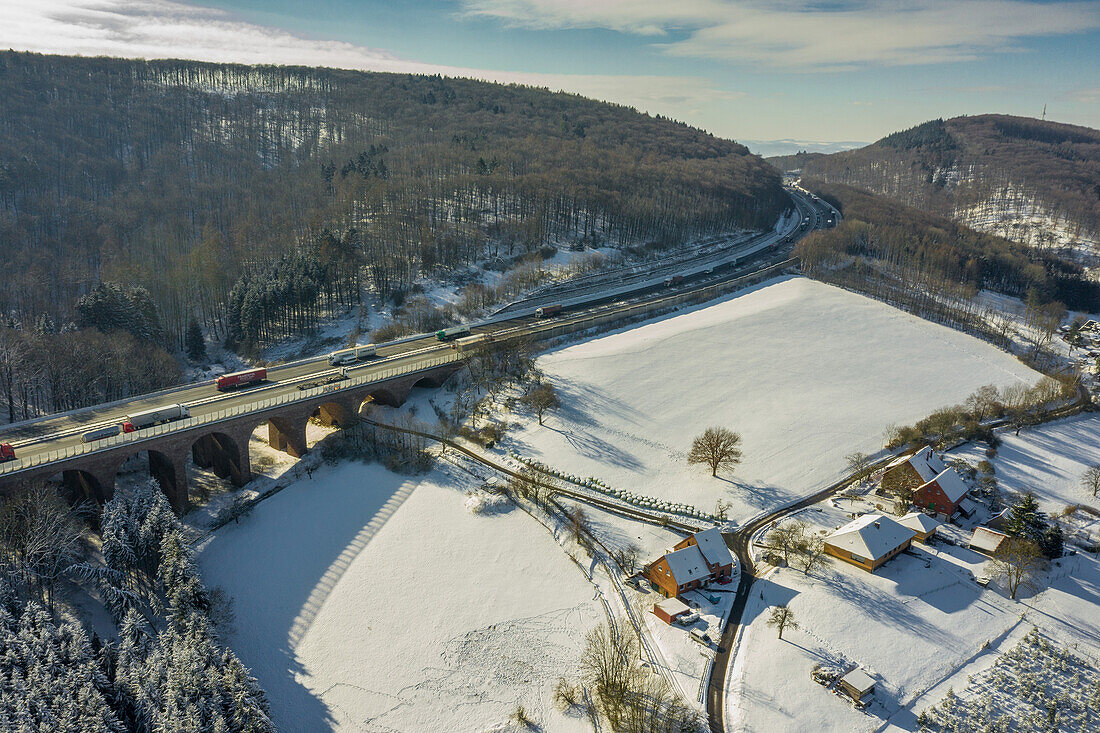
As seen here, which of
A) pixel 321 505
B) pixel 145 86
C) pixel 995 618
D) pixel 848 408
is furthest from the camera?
pixel 145 86

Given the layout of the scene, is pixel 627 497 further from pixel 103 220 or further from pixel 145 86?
pixel 145 86

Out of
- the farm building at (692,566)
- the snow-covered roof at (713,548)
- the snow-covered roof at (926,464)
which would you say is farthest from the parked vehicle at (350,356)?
the snow-covered roof at (926,464)

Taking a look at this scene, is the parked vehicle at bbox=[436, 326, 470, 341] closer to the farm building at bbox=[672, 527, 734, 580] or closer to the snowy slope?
the farm building at bbox=[672, 527, 734, 580]

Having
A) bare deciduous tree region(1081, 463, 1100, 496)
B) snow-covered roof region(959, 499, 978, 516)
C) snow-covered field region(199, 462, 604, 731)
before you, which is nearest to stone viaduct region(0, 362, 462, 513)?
snow-covered field region(199, 462, 604, 731)

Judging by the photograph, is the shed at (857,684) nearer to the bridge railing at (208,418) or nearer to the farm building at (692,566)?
the farm building at (692,566)

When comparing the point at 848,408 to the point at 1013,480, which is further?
the point at 848,408

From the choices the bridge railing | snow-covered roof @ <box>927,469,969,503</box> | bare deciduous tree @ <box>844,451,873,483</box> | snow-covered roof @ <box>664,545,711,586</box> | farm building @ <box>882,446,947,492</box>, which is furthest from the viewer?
bare deciduous tree @ <box>844,451,873,483</box>

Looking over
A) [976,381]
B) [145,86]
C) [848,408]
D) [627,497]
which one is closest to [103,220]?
[145,86]
